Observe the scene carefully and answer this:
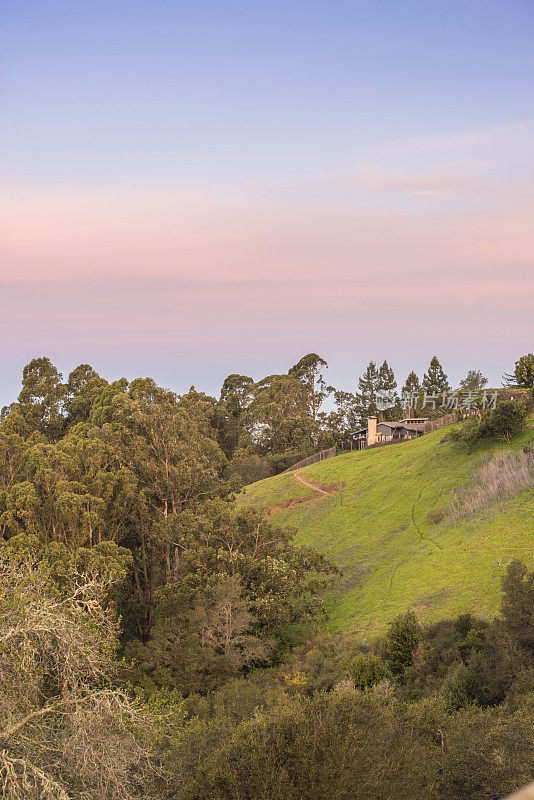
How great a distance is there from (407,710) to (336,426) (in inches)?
2859

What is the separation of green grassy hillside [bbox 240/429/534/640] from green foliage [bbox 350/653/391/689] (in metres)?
A: 5.60

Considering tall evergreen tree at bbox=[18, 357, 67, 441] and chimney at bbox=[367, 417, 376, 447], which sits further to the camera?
chimney at bbox=[367, 417, 376, 447]

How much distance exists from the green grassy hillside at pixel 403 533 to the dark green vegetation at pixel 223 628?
19cm

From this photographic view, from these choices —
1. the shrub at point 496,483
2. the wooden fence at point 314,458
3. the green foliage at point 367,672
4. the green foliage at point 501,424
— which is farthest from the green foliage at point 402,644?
the wooden fence at point 314,458

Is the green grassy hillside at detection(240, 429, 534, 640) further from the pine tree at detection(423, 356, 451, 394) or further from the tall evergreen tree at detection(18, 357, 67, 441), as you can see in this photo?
the pine tree at detection(423, 356, 451, 394)

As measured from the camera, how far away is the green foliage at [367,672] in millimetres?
20516

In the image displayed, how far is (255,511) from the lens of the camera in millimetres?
29031

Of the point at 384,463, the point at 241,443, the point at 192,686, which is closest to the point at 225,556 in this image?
the point at 192,686

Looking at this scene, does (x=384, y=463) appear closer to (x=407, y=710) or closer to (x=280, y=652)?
(x=280, y=652)

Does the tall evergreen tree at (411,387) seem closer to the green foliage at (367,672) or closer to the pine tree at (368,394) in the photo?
the pine tree at (368,394)

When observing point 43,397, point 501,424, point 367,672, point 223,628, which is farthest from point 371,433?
point 367,672

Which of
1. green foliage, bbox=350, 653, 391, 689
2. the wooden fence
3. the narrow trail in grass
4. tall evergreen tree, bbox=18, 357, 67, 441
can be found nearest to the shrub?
the narrow trail in grass

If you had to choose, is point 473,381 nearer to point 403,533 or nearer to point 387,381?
point 387,381

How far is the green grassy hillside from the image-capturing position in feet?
93.7
